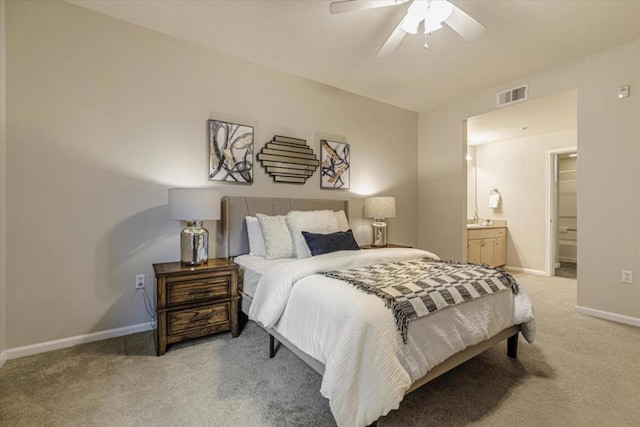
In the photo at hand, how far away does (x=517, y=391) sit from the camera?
1794 mm

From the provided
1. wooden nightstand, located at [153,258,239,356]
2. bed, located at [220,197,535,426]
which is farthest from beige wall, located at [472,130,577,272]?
wooden nightstand, located at [153,258,239,356]

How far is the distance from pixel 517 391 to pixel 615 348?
1.30m

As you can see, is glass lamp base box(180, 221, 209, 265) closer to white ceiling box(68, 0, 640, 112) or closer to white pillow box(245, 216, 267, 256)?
white pillow box(245, 216, 267, 256)

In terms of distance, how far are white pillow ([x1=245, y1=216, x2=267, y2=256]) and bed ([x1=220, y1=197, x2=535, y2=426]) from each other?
1.25 feet

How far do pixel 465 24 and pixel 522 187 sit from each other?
14.2 feet

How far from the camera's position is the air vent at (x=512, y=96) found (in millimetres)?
3553

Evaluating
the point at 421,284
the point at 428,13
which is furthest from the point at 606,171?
the point at 421,284

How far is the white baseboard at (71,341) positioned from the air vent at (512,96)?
477 cm

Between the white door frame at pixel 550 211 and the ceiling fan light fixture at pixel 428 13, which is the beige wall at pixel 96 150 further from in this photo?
the white door frame at pixel 550 211

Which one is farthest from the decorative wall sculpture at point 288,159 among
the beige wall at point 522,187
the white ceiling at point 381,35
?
the beige wall at point 522,187

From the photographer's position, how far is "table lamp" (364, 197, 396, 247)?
12.9ft

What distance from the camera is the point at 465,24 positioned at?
6.84 ft

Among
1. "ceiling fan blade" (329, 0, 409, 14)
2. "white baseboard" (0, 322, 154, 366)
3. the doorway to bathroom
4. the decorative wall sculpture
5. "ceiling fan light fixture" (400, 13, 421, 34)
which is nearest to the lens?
"ceiling fan blade" (329, 0, 409, 14)

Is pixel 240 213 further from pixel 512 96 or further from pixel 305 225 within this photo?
pixel 512 96
